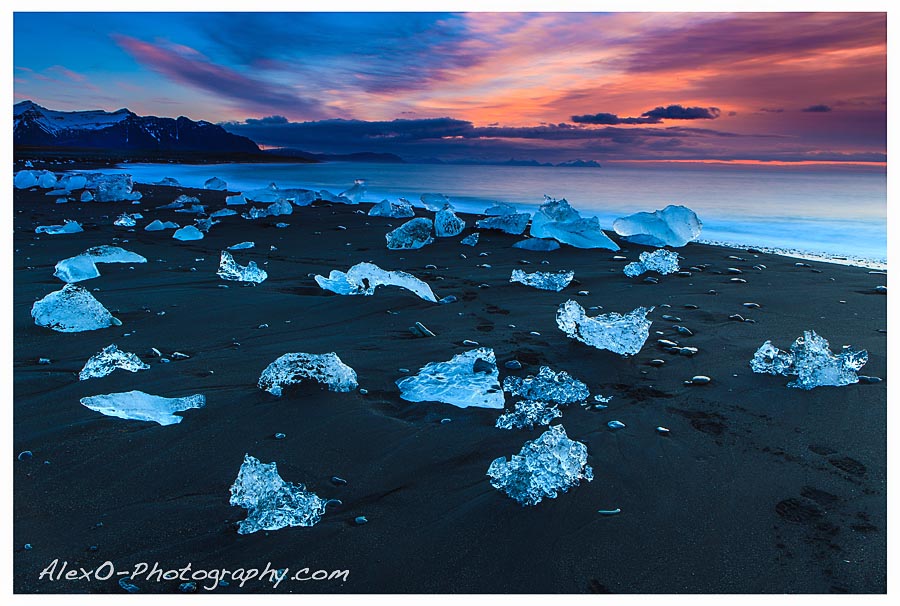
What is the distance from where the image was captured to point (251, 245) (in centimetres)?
714

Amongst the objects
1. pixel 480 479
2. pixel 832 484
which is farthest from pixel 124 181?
pixel 832 484

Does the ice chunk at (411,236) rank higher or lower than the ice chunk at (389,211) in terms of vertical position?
lower

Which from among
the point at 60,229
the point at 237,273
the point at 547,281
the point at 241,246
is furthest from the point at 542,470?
the point at 60,229

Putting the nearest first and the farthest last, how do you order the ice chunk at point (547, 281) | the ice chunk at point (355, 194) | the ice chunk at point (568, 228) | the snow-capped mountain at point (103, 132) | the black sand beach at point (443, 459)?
the black sand beach at point (443, 459) → the ice chunk at point (547, 281) → the ice chunk at point (568, 228) → the ice chunk at point (355, 194) → the snow-capped mountain at point (103, 132)

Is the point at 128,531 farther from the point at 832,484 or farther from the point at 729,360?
the point at 729,360

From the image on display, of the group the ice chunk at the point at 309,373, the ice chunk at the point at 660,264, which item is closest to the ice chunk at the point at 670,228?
the ice chunk at the point at 660,264

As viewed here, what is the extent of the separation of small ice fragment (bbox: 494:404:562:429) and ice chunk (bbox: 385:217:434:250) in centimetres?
469

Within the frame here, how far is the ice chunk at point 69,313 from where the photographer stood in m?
3.64

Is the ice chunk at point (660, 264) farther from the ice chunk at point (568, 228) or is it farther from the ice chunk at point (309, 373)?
the ice chunk at point (309, 373)

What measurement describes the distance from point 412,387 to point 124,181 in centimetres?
1306

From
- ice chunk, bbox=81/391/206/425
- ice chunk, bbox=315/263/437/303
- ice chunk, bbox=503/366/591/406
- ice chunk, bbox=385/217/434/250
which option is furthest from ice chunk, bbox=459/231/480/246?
ice chunk, bbox=81/391/206/425

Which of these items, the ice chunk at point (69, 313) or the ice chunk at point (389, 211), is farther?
the ice chunk at point (389, 211)

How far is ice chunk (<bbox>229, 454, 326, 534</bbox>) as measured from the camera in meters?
1.86

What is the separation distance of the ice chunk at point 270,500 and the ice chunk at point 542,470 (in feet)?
2.29
